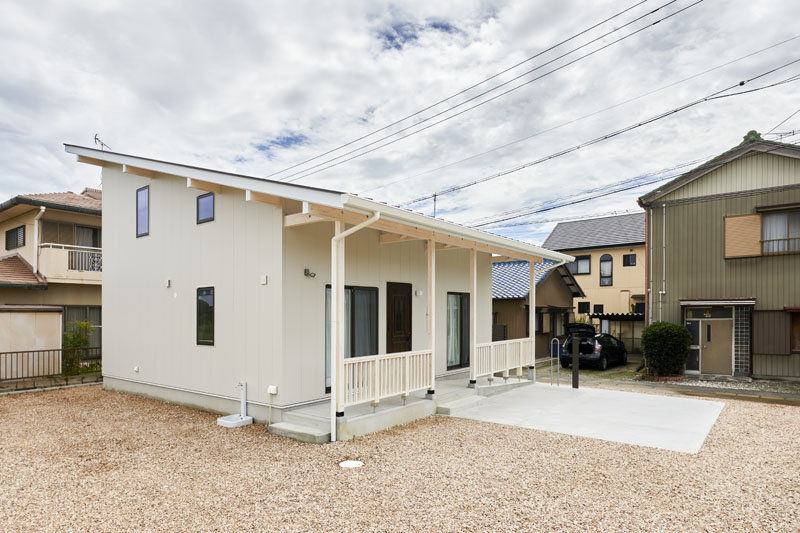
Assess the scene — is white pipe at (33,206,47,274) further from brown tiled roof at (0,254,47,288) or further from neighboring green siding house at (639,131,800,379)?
neighboring green siding house at (639,131,800,379)

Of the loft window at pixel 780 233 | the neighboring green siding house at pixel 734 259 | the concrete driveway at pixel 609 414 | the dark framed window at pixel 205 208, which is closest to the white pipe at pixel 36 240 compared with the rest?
the dark framed window at pixel 205 208

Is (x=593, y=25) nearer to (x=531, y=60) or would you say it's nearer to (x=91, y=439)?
(x=531, y=60)

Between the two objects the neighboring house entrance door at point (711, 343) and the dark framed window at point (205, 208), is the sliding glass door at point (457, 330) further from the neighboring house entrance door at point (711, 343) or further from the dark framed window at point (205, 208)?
the neighboring house entrance door at point (711, 343)

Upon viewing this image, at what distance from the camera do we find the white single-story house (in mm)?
6500

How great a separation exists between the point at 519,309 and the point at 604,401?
761 centimetres

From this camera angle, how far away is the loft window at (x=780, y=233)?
12.5 metres

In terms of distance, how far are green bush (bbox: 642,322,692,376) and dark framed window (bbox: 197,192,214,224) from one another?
468 inches

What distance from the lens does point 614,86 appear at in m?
11.1

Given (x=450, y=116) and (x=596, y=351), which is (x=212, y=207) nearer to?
(x=450, y=116)

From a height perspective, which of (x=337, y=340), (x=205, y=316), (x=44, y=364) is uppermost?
(x=205, y=316)

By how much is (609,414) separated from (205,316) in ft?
22.2

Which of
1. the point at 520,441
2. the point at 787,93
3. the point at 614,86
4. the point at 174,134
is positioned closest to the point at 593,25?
the point at 614,86

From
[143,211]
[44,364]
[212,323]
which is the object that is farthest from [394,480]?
[44,364]

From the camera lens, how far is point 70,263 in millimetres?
13273
